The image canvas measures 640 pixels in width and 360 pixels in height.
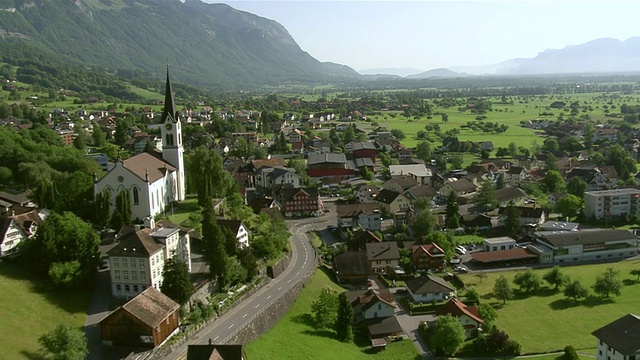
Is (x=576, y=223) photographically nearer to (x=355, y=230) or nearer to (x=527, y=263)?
(x=527, y=263)

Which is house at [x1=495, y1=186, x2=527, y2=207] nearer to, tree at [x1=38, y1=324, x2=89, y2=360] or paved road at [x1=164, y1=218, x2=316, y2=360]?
paved road at [x1=164, y1=218, x2=316, y2=360]

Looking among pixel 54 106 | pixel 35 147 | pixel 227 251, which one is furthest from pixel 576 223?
pixel 54 106

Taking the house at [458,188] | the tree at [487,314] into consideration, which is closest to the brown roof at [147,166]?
Answer: the tree at [487,314]

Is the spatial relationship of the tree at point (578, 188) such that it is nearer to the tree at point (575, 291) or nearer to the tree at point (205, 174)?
the tree at point (575, 291)

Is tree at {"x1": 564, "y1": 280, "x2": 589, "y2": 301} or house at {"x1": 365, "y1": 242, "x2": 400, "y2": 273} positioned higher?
house at {"x1": 365, "y1": 242, "x2": 400, "y2": 273}

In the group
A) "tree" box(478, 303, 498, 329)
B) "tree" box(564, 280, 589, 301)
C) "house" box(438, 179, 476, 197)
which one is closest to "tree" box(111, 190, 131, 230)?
"tree" box(478, 303, 498, 329)
